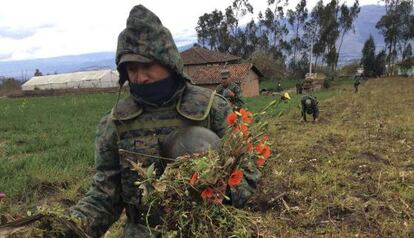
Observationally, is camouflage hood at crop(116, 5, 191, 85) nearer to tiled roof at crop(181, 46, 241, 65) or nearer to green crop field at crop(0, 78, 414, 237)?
green crop field at crop(0, 78, 414, 237)

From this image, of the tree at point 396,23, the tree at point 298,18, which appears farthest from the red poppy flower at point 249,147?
the tree at point 298,18

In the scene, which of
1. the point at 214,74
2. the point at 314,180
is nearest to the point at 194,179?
the point at 314,180

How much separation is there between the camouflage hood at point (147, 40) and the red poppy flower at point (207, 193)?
0.88 m

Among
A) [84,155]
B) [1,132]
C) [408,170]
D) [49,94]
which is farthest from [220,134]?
[49,94]

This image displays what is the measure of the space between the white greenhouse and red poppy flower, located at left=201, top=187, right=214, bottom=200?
70031 millimetres

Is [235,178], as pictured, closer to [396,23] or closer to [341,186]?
[341,186]

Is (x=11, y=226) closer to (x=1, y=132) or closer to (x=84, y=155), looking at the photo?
(x=84, y=155)

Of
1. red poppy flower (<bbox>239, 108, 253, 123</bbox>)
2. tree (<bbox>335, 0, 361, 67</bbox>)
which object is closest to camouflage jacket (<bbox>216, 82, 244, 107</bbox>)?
red poppy flower (<bbox>239, 108, 253, 123</bbox>)

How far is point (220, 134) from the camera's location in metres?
2.42

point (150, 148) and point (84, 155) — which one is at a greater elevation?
point (150, 148)

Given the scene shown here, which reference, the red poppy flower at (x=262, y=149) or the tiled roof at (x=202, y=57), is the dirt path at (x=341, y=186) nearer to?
the red poppy flower at (x=262, y=149)

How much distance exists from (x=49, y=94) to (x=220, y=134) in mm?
52881

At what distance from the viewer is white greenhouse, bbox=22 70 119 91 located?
73625mm

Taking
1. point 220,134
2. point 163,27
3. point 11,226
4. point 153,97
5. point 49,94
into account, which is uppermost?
point 163,27
